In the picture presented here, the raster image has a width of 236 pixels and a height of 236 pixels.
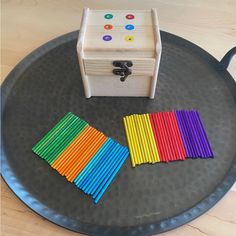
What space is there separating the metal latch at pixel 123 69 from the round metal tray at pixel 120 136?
8 centimetres

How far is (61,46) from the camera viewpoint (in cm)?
60

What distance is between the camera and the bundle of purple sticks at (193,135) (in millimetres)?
449

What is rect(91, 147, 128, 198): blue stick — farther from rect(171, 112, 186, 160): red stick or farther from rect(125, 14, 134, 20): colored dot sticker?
rect(125, 14, 134, 20): colored dot sticker

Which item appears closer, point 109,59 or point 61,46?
point 109,59

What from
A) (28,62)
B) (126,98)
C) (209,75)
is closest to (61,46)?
(28,62)

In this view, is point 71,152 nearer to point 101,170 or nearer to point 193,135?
point 101,170

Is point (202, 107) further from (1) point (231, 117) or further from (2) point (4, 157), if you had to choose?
(2) point (4, 157)

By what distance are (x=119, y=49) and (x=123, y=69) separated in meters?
0.03

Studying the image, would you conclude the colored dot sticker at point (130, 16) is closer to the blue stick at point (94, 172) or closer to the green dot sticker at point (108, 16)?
the green dot sticker at point (108, 16)

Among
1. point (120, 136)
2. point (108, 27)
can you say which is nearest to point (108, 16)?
point (108, 27)

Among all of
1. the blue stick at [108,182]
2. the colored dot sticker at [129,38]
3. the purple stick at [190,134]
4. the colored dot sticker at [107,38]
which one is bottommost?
the blue stick at [108,182]

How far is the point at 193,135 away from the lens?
47cm

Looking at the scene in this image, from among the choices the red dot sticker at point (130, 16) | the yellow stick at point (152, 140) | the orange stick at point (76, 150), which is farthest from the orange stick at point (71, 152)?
the red dot sticker at point (130, 16)

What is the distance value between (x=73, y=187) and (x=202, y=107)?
10.7 inches
